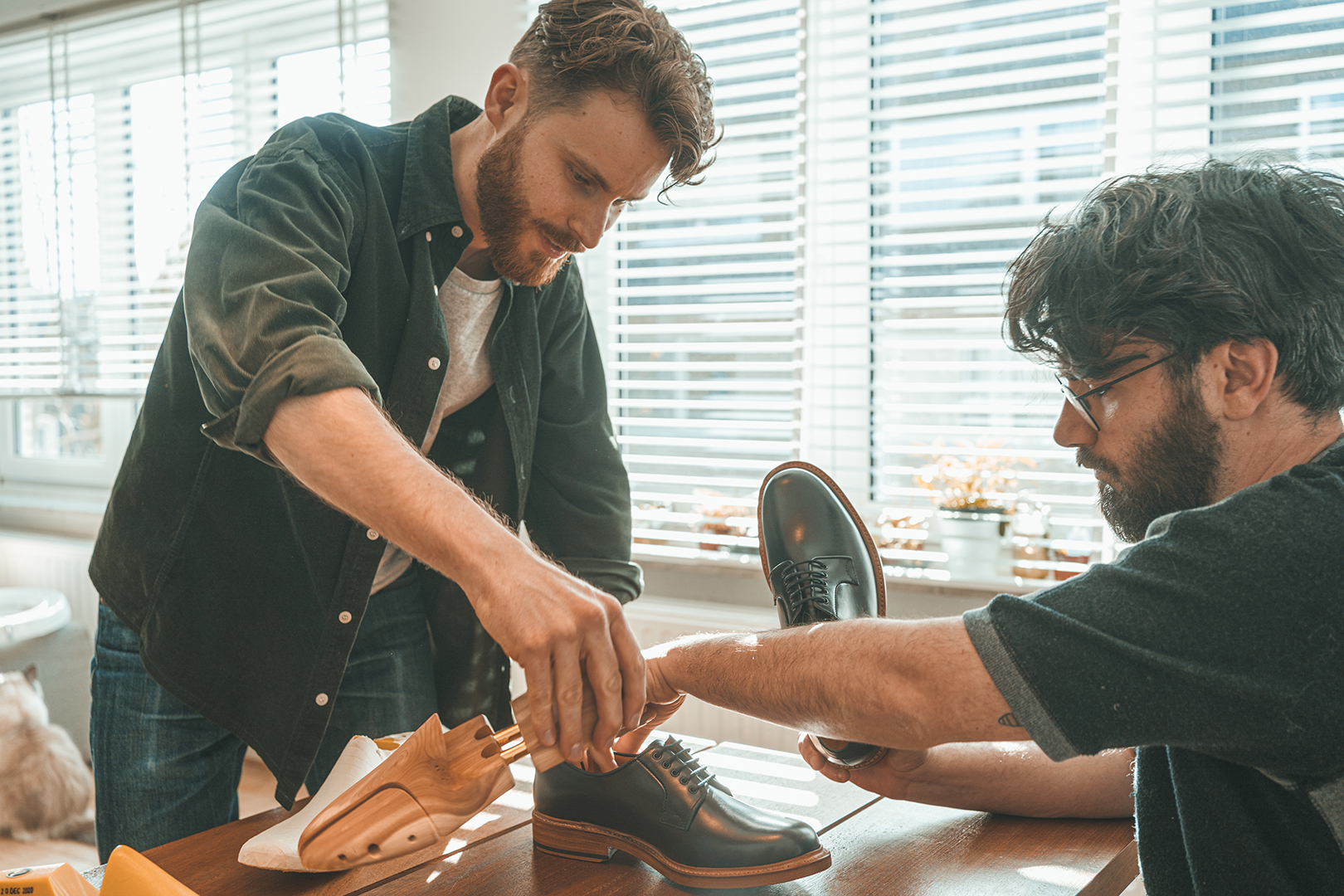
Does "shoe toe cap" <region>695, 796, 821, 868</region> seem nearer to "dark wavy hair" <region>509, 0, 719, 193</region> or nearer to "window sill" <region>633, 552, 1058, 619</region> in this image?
"dark wavy hair" <region>509, 0, 719, 193</region>

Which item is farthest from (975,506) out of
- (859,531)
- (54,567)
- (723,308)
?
(54,567)

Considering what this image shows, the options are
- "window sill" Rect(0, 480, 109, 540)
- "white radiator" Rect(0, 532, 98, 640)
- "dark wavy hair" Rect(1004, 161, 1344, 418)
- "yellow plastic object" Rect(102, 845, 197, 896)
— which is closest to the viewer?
"yellow plastic object" Rect(102, 845, 197, 896)

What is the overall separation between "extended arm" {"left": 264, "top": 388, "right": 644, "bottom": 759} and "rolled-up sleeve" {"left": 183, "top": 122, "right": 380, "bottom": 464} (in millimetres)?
28

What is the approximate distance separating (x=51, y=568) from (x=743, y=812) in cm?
357

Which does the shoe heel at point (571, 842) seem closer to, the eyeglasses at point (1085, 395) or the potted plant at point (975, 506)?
the eyeglasses at point (1085, 395)

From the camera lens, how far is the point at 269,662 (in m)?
1.37

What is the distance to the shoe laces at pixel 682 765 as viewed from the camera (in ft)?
3.51

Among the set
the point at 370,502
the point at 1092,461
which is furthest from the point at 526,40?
the point at 1092,461

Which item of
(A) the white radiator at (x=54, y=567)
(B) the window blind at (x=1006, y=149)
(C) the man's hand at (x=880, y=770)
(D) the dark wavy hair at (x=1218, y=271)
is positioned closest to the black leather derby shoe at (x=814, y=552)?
(C) the man's hand at (x=880, y=770)

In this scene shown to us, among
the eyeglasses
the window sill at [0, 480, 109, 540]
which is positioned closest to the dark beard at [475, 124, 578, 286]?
the eyeglasses

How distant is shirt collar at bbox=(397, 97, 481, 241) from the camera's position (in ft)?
4.62

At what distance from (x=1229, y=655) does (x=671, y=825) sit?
563mm

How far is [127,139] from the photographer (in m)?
3.75

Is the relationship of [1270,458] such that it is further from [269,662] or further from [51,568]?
[51,568]
